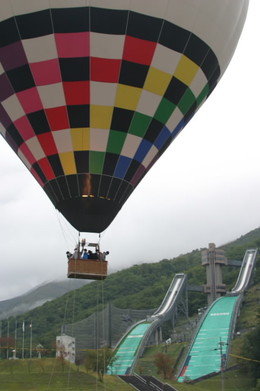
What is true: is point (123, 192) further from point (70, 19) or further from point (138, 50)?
point (70, 19)

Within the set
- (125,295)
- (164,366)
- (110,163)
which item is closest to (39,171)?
(110,163)

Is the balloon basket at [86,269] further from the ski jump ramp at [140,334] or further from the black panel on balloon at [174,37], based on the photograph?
the ski jump ramp at [140,334]

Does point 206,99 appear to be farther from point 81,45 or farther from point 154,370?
point 154,370

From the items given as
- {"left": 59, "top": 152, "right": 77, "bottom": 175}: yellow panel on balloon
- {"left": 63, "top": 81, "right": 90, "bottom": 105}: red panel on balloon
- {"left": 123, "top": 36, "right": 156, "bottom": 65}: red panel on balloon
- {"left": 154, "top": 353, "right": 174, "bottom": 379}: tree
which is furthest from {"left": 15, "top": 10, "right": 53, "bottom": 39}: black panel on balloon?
{"left": 154, "top": 353, "right": 174, "bottom": 379}: tree

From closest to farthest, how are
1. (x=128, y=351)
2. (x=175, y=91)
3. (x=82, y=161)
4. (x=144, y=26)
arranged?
1. (x=144, y=26)
2. (x=82, y=161)
3. (x=175, y=91)
4. (x=128, y=351)

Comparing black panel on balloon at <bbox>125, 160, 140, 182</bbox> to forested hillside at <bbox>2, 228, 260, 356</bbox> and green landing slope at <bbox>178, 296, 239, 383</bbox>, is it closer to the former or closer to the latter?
green landing slope at <bbox>178, 296, 239, 383</bbox>
